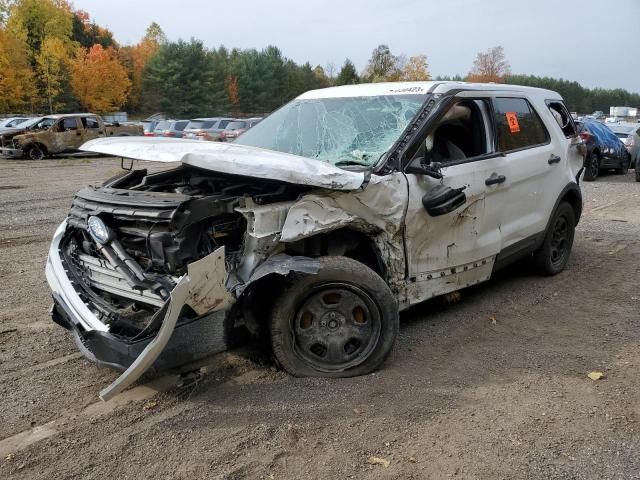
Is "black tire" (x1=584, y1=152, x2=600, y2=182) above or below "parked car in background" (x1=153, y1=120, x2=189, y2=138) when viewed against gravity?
below

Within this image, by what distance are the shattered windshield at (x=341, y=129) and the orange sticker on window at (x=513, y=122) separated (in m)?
1.08

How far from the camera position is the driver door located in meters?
4.14

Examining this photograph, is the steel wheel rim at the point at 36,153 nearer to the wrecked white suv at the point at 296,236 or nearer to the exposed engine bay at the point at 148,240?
the wrecked white suv at the point at 296,236

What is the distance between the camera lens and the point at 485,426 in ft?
10.6

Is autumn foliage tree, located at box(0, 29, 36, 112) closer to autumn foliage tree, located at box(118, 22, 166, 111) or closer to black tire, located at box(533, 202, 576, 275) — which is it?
autumn foliage tree, located at box(118, 22, 166, 111)

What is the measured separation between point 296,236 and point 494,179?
6.33 ft

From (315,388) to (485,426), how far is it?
0.99m

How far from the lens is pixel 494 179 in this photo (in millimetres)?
4715

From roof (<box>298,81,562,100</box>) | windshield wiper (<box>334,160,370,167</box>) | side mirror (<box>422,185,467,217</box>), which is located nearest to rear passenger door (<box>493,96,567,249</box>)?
roof (<box>298,81,562,100</box>)

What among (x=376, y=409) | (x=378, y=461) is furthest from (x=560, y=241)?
(x=378, y=461)

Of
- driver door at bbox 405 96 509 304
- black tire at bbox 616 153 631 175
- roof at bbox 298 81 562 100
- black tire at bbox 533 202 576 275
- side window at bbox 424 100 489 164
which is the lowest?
black tire at bbox 616 153 631 175

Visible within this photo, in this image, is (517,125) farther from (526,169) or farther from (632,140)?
(632,140)

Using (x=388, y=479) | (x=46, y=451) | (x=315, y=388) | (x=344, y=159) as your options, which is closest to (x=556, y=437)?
(x=388, y=479)

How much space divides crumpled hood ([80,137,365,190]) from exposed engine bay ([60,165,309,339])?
0.16 meters
